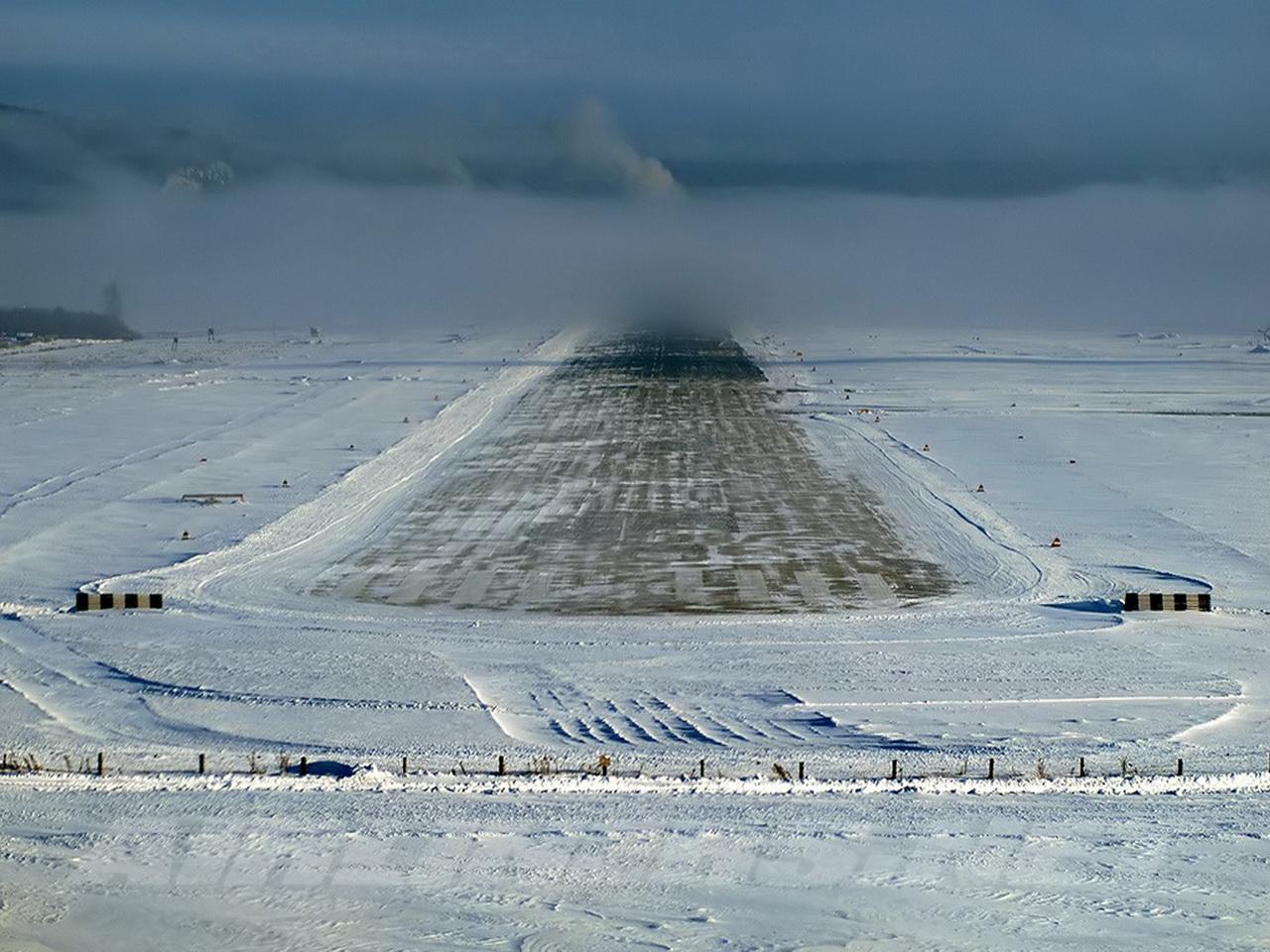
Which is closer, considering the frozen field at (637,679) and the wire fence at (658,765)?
the frozen field at (637,679)

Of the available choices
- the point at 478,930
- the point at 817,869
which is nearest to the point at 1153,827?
the point at 817,869

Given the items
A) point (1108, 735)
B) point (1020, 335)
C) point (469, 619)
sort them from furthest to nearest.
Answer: point (1020, 335) → point (469, 619) → point (1108, 735)

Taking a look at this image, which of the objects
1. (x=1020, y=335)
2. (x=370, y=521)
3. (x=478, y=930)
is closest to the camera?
(x=478, y=930)

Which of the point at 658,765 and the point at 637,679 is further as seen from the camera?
the point at 637,679

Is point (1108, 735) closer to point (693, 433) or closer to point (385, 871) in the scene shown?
point (385, 871)

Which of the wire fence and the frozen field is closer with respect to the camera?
the frozen field

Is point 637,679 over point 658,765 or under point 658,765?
over

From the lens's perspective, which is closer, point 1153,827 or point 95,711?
point 1153,827

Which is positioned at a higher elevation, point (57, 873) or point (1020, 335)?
point (1020, 335)
